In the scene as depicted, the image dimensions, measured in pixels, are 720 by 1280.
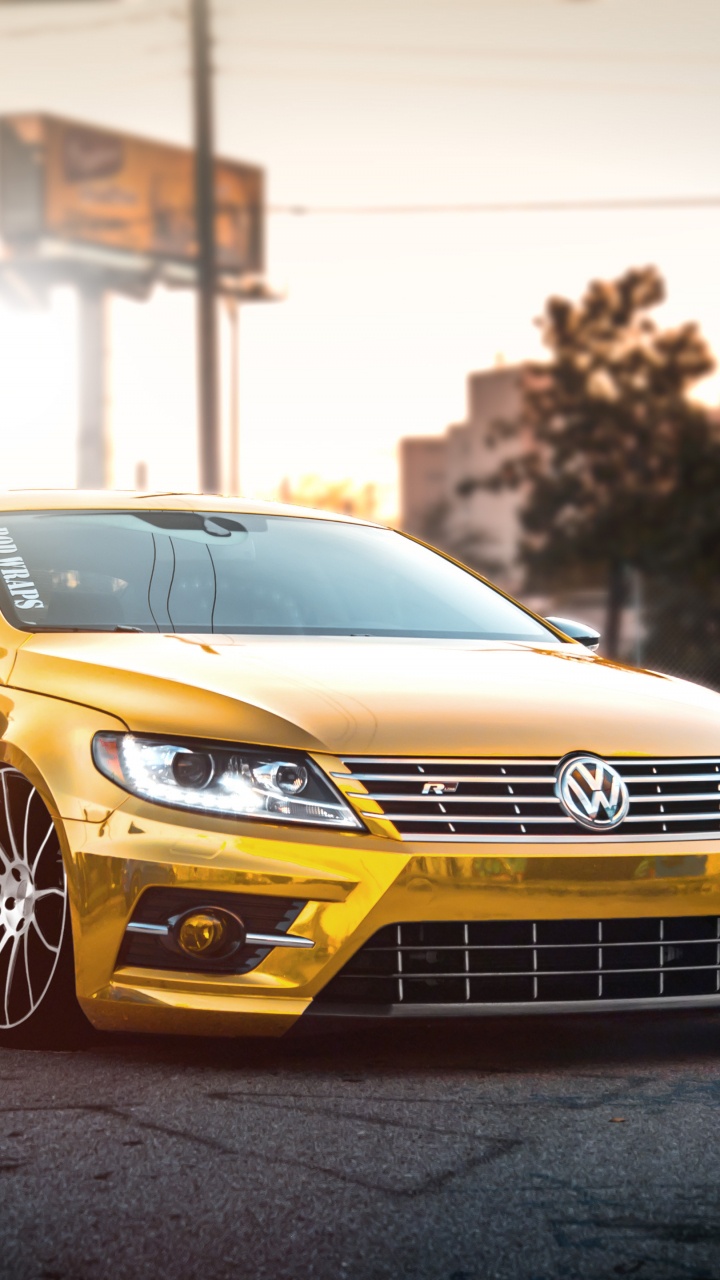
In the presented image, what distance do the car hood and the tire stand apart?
324 mm

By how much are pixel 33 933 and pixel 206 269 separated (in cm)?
1861

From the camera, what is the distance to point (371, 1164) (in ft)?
12.0

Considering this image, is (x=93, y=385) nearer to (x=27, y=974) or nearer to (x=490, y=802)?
(x=27, y=974)

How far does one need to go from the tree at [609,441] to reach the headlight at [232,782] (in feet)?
115

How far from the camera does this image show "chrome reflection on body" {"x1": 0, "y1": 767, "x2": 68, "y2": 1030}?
15.1 ft

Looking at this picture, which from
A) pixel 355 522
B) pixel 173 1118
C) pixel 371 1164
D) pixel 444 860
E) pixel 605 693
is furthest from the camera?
pixel 355 522

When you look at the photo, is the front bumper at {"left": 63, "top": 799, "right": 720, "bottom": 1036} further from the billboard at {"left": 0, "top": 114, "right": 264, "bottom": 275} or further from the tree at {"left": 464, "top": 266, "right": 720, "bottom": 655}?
the billboard at {"left": 0, "top": 114, "right": 264, "bottom": 275}

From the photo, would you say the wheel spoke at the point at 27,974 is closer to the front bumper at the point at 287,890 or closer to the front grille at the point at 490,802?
the front bumper at the point at 287,890

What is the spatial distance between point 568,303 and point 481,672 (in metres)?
39.9

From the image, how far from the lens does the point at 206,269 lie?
888 inches

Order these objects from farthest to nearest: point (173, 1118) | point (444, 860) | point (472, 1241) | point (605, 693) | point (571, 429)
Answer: point (571, 429) < point (605, 693) < point (444, 860) < point (173, 1118) < point (472, 1241)

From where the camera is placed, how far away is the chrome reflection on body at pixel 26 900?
15.1 ft

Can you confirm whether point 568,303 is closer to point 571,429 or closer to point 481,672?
→ point 571,429

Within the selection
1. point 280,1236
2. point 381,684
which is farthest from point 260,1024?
point 280,1236
